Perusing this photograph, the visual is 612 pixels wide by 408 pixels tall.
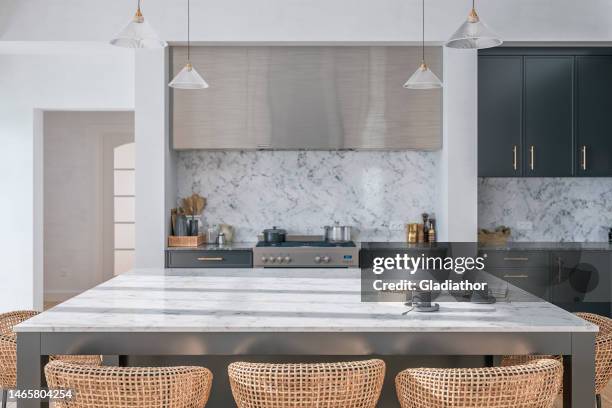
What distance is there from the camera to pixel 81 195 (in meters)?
7.79

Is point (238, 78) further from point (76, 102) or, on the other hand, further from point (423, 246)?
point (423, 246)

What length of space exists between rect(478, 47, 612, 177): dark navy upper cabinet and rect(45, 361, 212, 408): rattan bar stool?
364 cm

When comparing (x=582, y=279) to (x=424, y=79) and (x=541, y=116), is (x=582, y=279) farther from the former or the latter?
(x=424, y=79)

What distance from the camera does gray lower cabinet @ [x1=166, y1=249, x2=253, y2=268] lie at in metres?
5.09

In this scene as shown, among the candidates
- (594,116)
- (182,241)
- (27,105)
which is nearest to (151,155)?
(182,241)

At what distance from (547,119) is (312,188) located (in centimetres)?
206

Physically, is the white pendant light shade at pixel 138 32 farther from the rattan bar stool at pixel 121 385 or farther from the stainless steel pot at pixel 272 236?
the stainless steel pot at pixel 272 236

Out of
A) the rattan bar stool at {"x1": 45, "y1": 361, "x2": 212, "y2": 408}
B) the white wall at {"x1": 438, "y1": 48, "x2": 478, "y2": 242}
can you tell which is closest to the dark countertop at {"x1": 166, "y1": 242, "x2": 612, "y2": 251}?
the white wall at {"x1": 438, "y1": 48, "x2": 478, "y2": 242}

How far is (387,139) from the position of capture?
5.26 meters

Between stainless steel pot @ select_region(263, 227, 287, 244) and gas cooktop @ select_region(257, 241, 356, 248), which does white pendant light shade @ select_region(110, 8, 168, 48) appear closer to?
gas cooktop @ select_region(257, 241, 356, 248)

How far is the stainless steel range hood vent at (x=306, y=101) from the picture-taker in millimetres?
5242

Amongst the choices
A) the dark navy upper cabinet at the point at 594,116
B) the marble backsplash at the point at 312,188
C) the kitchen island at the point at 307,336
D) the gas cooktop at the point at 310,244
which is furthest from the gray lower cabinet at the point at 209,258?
the dark navy upper cabinet at the point at 594,116

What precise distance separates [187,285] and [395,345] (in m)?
1.24

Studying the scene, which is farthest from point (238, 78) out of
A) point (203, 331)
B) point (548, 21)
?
point (203, 331)
